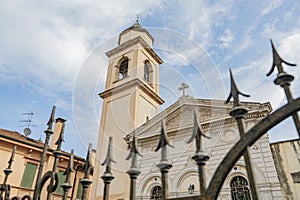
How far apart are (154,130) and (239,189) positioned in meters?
5.32

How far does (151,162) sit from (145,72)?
8658 mm

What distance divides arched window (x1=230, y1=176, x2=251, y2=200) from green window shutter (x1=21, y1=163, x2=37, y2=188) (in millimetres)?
11262

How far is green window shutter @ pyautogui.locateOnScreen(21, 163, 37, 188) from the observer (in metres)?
14.0

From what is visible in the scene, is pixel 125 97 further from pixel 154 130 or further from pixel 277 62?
pixel 277 62

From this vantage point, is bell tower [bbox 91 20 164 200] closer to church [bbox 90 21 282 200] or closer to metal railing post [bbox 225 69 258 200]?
Answer: church [bbox 90 21 282 200]

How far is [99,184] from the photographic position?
14.8 meters

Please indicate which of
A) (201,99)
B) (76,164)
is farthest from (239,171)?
(76,164)

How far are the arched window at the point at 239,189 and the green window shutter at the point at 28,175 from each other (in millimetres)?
11262

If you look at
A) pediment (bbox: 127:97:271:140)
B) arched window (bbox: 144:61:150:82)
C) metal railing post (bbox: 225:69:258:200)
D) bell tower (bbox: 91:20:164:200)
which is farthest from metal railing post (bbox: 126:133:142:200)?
arched window (bbox: 144:61:150:82)

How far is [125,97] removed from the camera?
55.2ft

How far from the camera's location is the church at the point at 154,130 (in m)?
9.74

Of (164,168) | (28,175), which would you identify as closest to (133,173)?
(164,168)

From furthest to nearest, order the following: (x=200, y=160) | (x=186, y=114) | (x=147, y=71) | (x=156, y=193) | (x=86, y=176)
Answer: (x=147, y=71) < (x=186, y=114) < (x=156, y=193) < (x=86, y=176) < (x=200, y=160)

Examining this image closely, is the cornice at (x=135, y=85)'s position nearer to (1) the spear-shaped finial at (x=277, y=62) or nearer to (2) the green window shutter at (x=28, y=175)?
(2) the green window shutter at (x=28, y=175)
